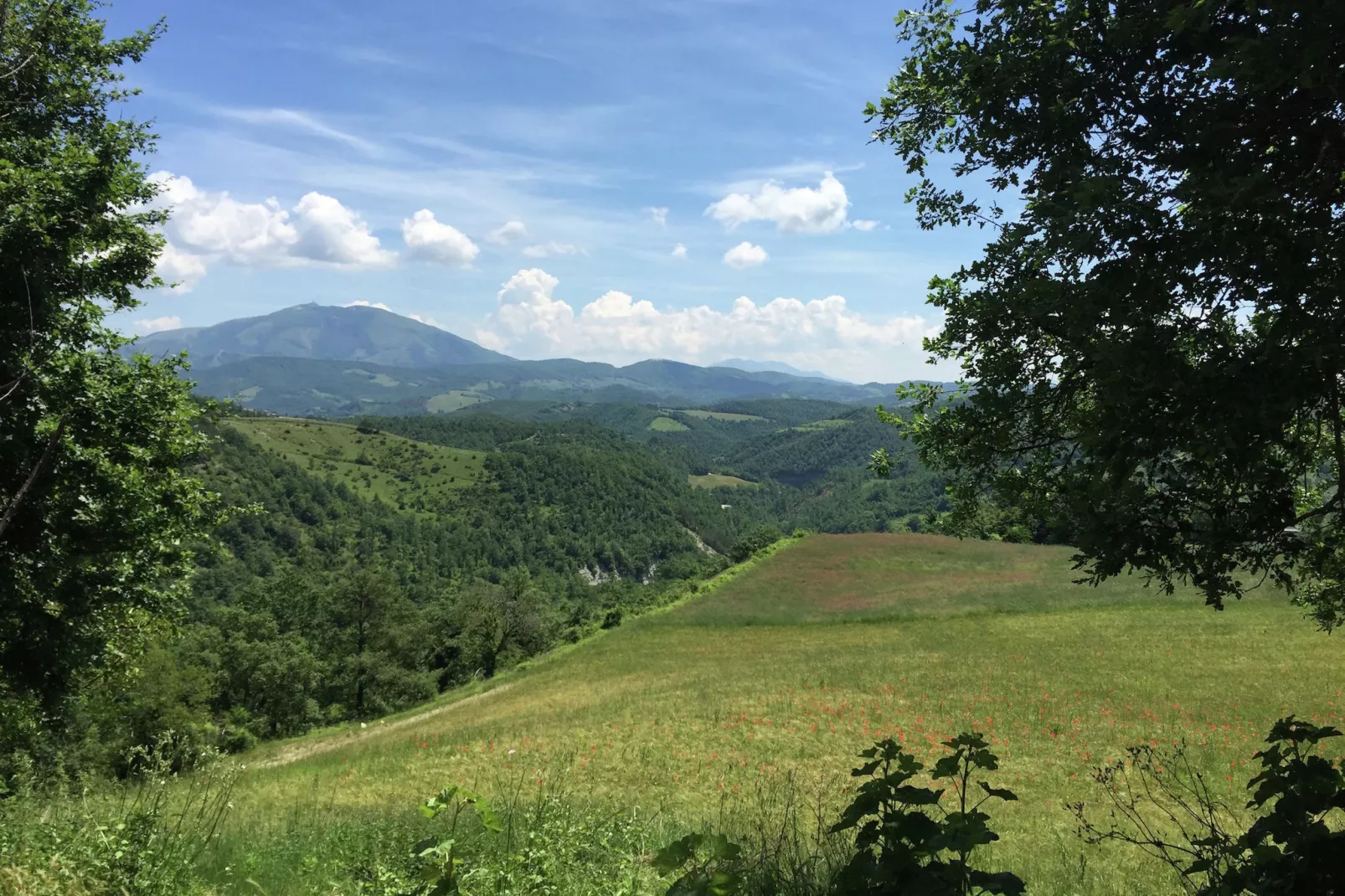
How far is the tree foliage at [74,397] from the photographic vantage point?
8742 millimetres

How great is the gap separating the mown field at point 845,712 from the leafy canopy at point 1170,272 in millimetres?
4398

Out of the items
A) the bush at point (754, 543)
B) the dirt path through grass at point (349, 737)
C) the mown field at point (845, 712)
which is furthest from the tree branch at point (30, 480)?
the bush at point (754, 543)

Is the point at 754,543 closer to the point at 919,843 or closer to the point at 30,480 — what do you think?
the point at 919,843

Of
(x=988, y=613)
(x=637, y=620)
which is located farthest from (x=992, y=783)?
(x=637, y=620)

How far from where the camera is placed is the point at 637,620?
4247cm

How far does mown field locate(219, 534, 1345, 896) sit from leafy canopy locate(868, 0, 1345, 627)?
4.40 m

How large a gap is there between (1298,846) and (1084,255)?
334cm

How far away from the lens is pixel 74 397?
9.25 metres

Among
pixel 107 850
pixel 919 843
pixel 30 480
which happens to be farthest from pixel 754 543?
pixel 30 480

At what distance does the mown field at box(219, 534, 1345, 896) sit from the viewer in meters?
10.9

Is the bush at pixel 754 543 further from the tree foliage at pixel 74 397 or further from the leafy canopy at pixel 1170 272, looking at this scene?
the leafy canopy at pixel 1170 272

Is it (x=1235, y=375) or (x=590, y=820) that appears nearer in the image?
(x=1235, y=375)

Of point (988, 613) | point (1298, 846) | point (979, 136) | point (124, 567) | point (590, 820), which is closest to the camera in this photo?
point (1298, 846)

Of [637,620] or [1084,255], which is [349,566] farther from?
[1084,255]
